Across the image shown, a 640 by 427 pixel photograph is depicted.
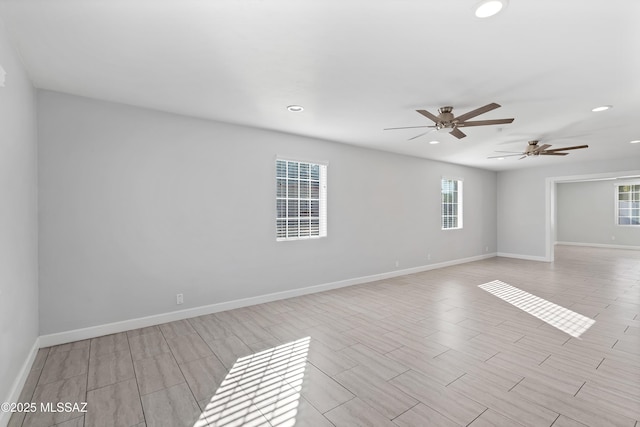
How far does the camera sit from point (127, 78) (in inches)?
107

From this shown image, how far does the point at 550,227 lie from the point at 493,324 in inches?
235

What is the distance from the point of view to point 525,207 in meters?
8.20

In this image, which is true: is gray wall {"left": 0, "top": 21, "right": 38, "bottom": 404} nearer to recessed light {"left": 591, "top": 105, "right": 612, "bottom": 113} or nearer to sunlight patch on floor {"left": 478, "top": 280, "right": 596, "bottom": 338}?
sunlight patch on floor {"left": 478, "top": 280, "right": 596, "bottom": 338}

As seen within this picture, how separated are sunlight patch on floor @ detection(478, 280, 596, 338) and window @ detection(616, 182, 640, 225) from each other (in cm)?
818

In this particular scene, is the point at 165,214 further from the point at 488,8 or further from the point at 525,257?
the point at 525,257

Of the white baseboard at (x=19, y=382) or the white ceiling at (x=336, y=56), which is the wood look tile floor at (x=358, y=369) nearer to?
the white baseboard at (x=19, y=382)

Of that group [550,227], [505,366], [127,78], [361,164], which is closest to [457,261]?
[550,227]

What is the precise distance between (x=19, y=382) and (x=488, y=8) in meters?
4.02

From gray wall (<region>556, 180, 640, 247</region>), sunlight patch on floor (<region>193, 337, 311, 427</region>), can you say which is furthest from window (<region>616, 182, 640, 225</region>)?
sunlight patch on floor (<region>193, 337, 311, 427</region>)

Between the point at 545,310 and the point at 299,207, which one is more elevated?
the point at 299,207

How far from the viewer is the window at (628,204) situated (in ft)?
31.4

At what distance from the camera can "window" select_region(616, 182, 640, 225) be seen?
377 inches

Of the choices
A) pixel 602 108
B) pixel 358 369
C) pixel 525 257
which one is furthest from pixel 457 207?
pixel 358 369

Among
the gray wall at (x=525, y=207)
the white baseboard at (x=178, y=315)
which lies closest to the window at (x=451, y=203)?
the gray wall at (x=525, y=207)
